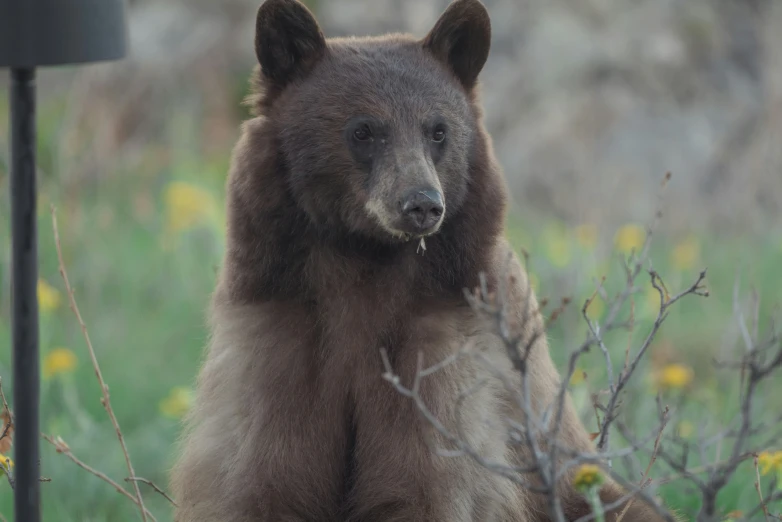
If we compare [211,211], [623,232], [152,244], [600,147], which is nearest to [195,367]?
[211,211]

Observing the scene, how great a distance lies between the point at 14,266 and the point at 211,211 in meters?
3.82

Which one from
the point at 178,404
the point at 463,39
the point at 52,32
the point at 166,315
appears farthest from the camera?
the point at 166,315

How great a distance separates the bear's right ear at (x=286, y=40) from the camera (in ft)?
10.3

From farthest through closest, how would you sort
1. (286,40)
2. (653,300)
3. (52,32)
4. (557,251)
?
(557,251) < (653,300) < (286,40) < (52,32)

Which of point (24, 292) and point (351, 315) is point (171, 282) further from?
point (24, 292)

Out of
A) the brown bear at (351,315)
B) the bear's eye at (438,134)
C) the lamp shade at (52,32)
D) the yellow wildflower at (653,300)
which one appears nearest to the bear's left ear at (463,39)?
the brown bear at (351,315)

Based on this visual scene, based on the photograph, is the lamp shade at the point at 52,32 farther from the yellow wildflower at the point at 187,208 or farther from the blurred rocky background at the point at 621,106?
the blurred rocky background at the point at 621,106

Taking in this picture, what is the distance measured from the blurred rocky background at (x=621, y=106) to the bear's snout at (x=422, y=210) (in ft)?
15.6

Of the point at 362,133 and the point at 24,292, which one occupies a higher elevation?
the point at 362,133

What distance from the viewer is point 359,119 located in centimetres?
310

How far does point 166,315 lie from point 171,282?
418 millimetres

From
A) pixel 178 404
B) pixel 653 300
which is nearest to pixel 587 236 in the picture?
pixel 653 300

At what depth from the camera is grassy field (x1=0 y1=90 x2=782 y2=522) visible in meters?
4.95

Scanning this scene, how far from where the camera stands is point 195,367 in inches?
244
